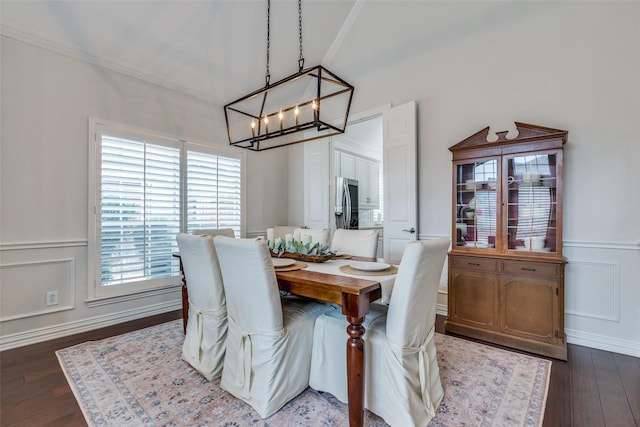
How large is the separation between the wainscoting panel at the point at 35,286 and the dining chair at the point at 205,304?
1.59 metres

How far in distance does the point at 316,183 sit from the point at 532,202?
9.03ft

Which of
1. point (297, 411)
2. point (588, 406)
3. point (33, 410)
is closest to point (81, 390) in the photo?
point (33, 410)

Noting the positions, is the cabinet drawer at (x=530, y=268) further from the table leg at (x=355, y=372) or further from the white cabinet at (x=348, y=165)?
the white cabinet at (x=348, y=165)

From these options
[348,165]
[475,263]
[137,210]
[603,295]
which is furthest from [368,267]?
[348,165]

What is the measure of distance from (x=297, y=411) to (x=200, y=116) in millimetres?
3583

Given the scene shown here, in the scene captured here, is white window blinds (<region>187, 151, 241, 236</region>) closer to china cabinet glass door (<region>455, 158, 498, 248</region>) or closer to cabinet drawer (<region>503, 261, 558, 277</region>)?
china cabinet glass door (<region>455, 158, 498, 248</region>)

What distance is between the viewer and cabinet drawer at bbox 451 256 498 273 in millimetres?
2691

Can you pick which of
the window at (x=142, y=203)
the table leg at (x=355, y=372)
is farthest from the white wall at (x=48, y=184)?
the table leg at (x=355, y=372)

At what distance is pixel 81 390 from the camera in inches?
76.4

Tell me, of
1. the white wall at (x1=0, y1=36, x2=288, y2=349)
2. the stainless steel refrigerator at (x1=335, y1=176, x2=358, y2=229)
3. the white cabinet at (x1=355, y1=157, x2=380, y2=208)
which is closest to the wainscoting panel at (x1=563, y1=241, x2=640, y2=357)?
the stainless steel refrigerator at (x1=335, y1=176, x2=358, y2=229)

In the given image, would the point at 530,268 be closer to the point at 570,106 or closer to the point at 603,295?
the point at 603,295

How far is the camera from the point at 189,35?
3.21 meters

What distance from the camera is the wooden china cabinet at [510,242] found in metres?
2.46

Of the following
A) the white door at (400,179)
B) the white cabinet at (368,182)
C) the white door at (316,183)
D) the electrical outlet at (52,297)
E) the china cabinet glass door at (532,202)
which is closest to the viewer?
the china cabinet glass door at (532,202)
